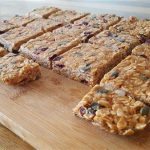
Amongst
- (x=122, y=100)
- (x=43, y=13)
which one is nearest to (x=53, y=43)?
(x=43, y=13)

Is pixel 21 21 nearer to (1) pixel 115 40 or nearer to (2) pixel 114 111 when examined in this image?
(1) pixel 115 40

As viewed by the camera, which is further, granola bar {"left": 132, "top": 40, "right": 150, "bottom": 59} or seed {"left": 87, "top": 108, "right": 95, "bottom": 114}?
granola bar {"left": 132, "top": 40, "right": 150, "bottom": 59}

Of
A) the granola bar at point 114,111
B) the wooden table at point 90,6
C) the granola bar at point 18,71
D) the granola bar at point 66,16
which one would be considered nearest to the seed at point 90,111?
the granola bar at point 114,111

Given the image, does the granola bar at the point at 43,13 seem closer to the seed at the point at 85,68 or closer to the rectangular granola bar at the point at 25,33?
the rectangular granola bar at the point at 25,33

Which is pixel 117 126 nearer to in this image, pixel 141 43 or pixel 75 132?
pixel 75 132

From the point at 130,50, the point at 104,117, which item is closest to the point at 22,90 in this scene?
the point at 104,117

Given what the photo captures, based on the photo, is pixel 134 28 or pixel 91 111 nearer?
pixel 91 111

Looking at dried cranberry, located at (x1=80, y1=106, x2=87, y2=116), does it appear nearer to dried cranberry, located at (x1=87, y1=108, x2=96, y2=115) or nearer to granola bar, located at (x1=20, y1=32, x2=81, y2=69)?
dried cranberry, located at (x1=87, y1=108, x2=96, y2=115)

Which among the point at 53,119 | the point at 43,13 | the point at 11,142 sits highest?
the point at 43,13

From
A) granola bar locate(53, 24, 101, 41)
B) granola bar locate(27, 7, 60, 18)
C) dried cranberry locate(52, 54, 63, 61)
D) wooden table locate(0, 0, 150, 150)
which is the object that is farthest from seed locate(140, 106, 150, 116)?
wooden table locate(0, 0, 150, 150)
